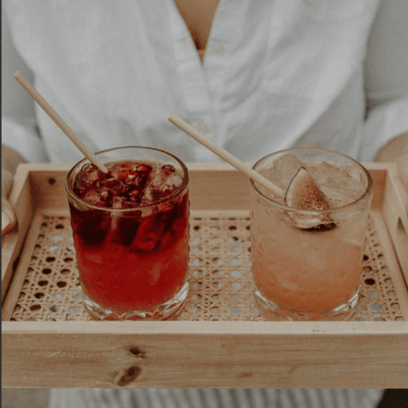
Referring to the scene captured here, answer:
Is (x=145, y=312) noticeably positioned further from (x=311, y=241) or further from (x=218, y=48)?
(x=218, y=48)

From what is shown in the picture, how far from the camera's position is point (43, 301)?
2.20ft

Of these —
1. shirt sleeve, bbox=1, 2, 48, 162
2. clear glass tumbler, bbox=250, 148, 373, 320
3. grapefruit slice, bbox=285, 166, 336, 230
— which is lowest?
shirt sleeve, bbox=1, 2, 48, 162

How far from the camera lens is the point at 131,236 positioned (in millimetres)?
564

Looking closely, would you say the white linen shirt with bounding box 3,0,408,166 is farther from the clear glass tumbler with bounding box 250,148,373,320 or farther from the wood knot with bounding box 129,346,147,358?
the wood knot with bounding box 129,346,147,358

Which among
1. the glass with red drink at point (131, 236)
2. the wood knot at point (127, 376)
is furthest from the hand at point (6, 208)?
the wood knot at point (127, 376)

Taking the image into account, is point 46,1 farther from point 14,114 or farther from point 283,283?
point 283,283

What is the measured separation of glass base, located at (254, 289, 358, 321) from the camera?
0.62 m

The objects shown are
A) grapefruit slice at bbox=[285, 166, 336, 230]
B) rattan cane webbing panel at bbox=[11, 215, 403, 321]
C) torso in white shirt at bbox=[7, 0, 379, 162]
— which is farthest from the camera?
torso in white shirt at bbox=[7, 0, 379, 162]

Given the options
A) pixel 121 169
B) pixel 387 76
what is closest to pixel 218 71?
pixel 387 76

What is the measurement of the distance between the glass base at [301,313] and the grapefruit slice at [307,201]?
0.12 meters

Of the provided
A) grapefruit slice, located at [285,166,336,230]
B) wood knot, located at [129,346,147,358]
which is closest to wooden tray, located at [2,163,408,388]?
wood knot, located at [129,346,147,358]

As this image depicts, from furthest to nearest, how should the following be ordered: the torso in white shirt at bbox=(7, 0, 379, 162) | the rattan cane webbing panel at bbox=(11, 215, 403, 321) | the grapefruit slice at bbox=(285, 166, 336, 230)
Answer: the torso in white shirt at bbox=(7, 0, 379, 162) → the rattan cane webbing panel at bbox=(11, 215, 403, 321) → the grapefruit slice at bbox=(285, 166, 336, 230)

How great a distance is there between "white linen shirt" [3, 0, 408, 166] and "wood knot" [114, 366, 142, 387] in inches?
23.4

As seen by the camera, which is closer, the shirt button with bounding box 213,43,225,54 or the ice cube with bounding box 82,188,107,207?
the ice cube with bounding box 82,188,107,207
